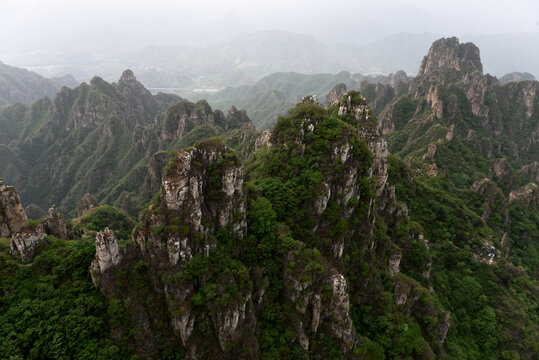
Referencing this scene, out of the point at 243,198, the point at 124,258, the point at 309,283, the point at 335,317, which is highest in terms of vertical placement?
the point at 243,198

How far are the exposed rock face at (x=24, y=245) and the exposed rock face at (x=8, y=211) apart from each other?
34.1ft

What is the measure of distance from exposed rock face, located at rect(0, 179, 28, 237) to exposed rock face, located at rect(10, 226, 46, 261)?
1039cm

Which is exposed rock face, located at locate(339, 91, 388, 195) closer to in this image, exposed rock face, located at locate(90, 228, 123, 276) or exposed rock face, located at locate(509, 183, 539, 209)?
exposed rock face, located at locate(90, 228, 123, 276)

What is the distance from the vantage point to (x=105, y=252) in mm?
25625

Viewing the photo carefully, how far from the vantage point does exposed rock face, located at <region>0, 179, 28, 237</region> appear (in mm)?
34812

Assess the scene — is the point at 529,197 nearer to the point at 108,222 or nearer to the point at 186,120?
the point at 108,222

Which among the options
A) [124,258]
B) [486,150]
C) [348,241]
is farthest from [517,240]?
[124,258]

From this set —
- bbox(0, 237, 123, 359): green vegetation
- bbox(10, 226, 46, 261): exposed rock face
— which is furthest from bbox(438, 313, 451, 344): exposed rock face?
bbox(10, 226, 46, 261): exposed rock face

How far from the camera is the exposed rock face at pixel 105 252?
25.1 m

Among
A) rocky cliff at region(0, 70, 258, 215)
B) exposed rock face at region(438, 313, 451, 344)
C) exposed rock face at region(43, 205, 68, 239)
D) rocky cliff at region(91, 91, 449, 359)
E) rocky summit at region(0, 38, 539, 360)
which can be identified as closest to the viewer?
rocky summit at region(0, 38, 539, 360)

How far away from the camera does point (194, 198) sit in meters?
27.2

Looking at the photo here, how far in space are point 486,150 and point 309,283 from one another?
10774 cm

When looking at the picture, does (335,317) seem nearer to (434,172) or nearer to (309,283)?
(309,283)

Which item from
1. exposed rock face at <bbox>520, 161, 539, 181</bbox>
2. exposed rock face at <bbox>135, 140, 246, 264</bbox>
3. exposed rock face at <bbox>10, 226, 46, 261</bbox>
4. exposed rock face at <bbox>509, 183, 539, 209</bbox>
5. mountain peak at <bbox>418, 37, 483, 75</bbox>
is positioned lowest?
exposed rock face at <bbox>509, 183, 539, 209</bbox>
